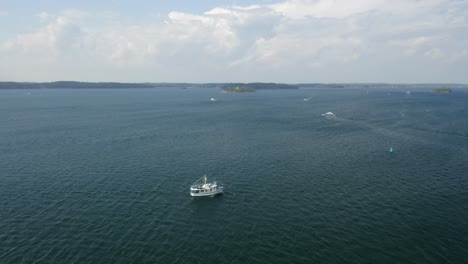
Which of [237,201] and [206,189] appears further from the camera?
[206,189]

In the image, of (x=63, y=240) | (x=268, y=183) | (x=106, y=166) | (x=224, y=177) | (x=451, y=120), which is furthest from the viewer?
(x=451, y=120)

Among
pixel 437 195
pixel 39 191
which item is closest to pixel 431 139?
pixel 437 195

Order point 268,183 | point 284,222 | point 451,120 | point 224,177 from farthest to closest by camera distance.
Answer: point 451,120
point 224,177
point 268,183
point 284,222

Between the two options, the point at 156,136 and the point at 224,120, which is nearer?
the point at 156,136

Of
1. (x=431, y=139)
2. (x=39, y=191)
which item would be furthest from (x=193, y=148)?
(x=431, y=139)

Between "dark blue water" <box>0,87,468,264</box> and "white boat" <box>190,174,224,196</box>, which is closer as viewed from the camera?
"dark blue water" <box>0,87,468,264</box>

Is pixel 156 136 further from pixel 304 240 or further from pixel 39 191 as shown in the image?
pixel 304 240

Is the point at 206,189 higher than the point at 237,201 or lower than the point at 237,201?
higher

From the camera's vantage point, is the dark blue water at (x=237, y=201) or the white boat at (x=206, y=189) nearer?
the dark blue water at (x=237, y=201)
